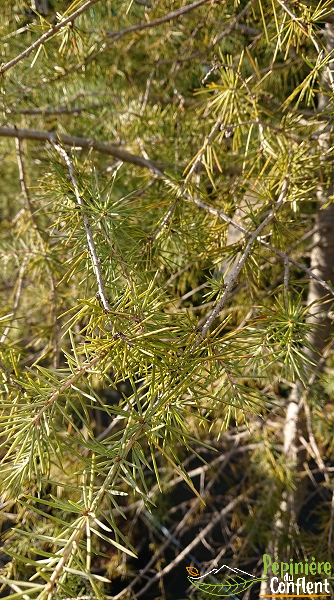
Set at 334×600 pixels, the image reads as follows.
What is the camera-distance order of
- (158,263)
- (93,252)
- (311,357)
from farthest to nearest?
(311,357), (158,263), (93,252)

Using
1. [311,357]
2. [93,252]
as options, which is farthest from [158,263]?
[311,357]

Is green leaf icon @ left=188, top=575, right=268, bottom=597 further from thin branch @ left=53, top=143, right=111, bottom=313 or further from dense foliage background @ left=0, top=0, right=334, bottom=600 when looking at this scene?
thin branch @ left=53, top=143, right=111, bottom=313

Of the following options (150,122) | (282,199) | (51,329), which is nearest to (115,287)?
(282,199)

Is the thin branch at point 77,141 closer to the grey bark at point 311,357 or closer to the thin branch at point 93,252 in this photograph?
the thin branch at point 93,252

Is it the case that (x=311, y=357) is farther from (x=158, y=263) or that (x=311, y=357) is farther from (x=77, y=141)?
(x=77, y=141)

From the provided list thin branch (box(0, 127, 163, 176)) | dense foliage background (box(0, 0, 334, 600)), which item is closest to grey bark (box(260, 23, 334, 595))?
dense foliage background (box(0, 0, 334, 600))

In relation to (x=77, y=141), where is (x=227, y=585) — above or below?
below

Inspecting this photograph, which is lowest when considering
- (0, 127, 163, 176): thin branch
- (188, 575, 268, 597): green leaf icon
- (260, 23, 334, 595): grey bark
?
(188, 575, 268, 597): green leaf icon

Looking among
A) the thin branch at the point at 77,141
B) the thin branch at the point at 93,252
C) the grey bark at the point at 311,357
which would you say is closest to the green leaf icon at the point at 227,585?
the grey bark at the point at 311,357

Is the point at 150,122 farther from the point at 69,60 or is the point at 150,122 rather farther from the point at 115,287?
the point at 115,287
